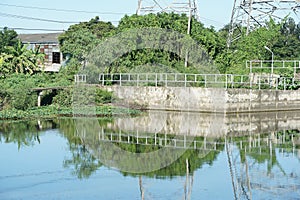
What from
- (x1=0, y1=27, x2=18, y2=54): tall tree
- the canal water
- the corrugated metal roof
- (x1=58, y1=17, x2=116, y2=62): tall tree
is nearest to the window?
the corrugated metal roof

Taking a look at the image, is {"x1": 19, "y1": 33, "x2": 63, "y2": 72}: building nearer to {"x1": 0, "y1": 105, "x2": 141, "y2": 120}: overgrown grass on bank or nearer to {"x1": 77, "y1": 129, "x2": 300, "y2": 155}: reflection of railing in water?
{"x1": 0, "y1": 105, "x2": 141, "y2": 120}: overgrown grass on bank

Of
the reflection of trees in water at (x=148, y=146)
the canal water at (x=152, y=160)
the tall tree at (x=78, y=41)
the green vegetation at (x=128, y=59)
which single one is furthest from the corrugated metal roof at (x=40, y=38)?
the reflection of trees in water at (x=148, y=146)

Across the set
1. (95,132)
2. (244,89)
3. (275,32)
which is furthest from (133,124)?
(275,32)

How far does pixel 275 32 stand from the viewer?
40250 millimetres

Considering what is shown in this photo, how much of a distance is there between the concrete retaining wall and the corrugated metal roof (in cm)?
2190

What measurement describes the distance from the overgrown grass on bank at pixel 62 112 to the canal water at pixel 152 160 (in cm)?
120

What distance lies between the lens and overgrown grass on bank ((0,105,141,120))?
25.6 metres

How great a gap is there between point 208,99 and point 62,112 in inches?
287

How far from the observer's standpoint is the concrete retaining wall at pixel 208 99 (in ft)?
93.2

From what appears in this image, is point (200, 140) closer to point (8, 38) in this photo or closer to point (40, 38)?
point (40, 38)

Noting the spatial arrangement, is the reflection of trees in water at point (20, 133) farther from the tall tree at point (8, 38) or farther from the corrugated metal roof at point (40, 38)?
the tall tree at point (8, 38)

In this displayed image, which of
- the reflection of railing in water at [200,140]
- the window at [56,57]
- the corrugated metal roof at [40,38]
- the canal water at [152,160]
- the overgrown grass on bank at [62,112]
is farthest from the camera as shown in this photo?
the corrugated metal roof at [40,38]

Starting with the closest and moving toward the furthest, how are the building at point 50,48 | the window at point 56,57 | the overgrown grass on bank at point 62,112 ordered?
the overgrown grass on bank at point 62,112, the building at point 50,48, the window at point 56,57

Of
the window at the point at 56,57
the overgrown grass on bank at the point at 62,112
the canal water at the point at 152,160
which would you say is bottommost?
the canal water at the point at 152,160
